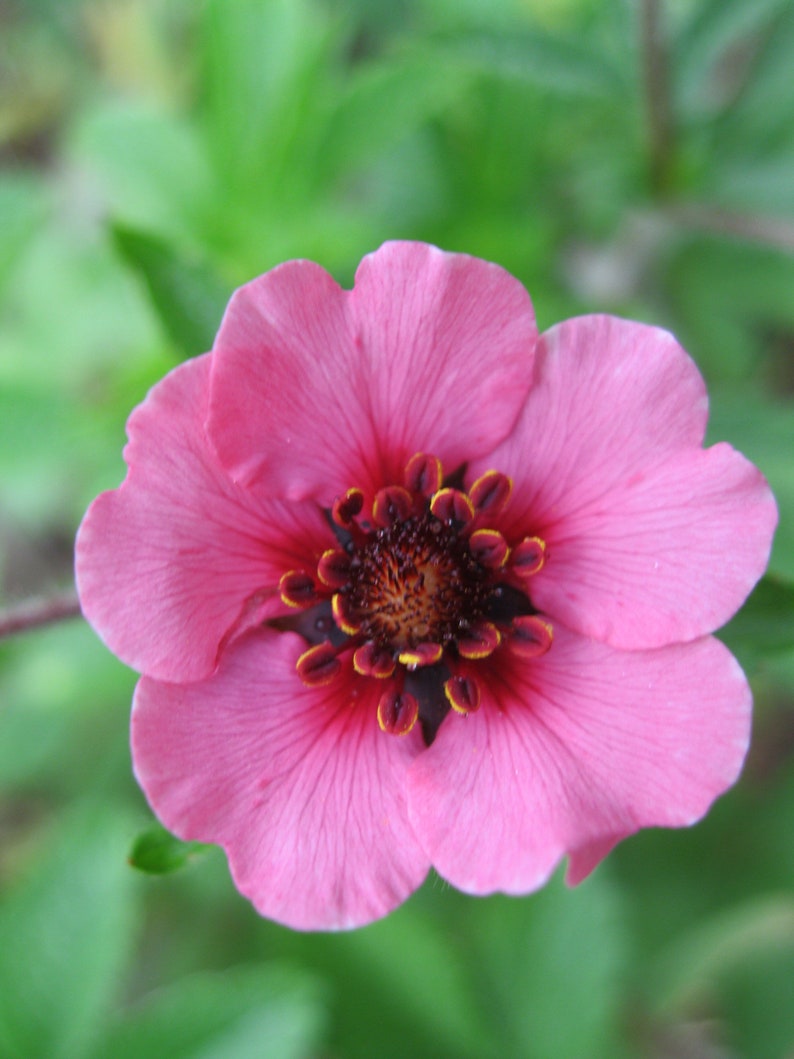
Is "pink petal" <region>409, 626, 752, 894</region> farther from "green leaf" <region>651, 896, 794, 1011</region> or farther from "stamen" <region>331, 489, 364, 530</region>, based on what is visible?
"green leaf" <region>651, 896, 794, 1011</region>

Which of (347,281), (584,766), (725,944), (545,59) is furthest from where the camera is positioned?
(725,944)

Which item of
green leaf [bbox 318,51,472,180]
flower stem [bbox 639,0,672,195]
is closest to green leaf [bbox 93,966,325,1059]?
green leaf [bbox 318,51,472,180]

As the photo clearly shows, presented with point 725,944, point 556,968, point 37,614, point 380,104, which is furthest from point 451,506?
point 725,944

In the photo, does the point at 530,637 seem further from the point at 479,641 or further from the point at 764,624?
the point at 764,624

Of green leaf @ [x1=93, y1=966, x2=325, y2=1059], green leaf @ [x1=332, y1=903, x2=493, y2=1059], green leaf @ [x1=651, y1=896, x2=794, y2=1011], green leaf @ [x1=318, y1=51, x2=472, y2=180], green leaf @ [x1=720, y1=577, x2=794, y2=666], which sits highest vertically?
green leaf @ [x1=318, y1=51, x2=472, y2=180]

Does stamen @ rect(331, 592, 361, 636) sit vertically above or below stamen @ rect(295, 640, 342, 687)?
above

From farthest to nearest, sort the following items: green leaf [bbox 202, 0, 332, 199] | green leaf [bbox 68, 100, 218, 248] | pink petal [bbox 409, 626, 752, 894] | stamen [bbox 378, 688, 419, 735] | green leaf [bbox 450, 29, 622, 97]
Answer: green leaf [bbox 68, 100, 218, 248], green leaf [bbox 202, 0, 332, 199], green leaf [bbox 450, 29, 622, 97], stamen [bbox 378, 688, 419, 735], pink petal [bbox 409, 626, 752, 894]

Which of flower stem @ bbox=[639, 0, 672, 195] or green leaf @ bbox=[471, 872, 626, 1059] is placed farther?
green leaf @ bbox=[471, 872, 626, 1059]

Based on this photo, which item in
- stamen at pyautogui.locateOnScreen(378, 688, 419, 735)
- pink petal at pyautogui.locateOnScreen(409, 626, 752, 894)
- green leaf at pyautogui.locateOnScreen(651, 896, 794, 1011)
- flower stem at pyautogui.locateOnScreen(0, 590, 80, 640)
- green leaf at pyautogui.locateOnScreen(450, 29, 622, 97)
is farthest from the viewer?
green leaf at pyautogui.locateOnScreen(651, 896, 794, 1011)
